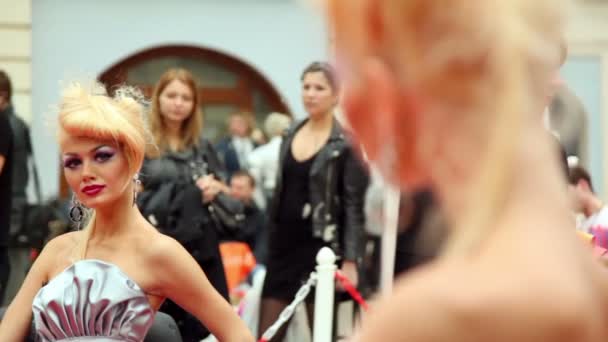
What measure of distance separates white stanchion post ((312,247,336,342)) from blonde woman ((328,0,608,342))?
4.92 m

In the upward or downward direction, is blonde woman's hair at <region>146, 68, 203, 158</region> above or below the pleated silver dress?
above

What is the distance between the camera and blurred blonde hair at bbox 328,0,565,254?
3.80ft

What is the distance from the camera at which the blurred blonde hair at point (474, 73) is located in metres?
1.16

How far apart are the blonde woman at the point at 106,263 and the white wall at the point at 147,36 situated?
33.9ft

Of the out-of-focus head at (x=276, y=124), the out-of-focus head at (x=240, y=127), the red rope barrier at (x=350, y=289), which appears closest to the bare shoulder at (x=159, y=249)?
the red rope barrier at (x=350, y=289)

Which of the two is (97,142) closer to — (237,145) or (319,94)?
(319,94)

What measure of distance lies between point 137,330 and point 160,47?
1174 centimetres

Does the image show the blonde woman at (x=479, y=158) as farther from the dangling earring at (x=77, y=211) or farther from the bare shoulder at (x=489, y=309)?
the dangling earring at (x=77, y=211)

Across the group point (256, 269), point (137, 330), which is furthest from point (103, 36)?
point (137, 330)

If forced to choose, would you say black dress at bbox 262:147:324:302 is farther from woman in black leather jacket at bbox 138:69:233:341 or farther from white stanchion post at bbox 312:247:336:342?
white stanchion post at bbox 312:247:336:342

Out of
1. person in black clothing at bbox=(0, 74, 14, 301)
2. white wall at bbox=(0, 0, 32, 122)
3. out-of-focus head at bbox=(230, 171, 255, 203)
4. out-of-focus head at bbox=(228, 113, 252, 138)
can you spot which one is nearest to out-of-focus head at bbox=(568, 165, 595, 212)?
person in black clothing at bbox=(0, 74, 14, 301)

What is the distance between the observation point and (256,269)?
34.9ft

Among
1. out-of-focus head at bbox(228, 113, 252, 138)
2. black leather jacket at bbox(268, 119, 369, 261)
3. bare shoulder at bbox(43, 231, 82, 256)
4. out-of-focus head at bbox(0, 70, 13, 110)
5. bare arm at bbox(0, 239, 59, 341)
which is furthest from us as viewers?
out-of-focus head at bbox(228, 113, 252, 138)

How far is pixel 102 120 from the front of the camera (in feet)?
13.9
